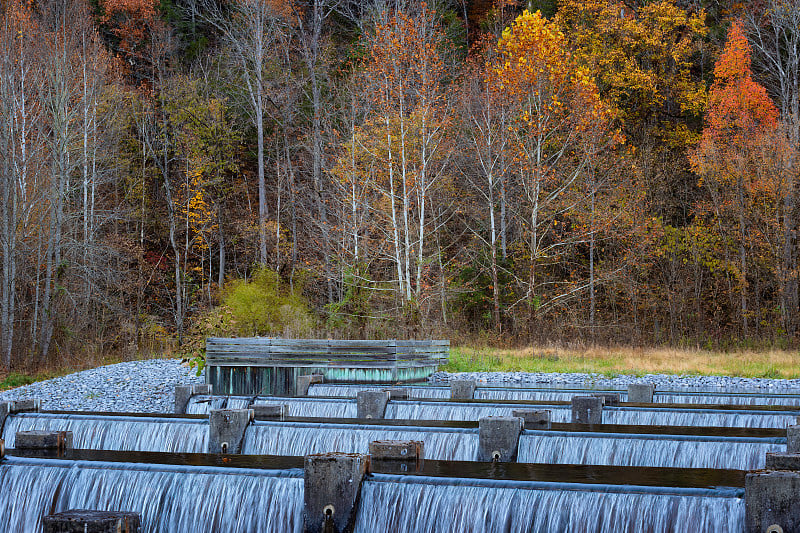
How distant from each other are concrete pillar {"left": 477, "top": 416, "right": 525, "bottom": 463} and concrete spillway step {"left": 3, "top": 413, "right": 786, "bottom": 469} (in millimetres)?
293

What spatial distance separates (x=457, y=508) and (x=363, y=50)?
34.0 m

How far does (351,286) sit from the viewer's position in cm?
3059

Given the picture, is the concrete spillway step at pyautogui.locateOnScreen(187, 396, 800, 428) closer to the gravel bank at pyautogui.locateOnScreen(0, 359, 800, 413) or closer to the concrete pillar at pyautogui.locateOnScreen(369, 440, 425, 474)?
the concrete pillar at pyautogui.locateOnScreen(369, 440, 425, 474)

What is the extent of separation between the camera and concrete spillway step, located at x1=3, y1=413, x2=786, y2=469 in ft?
34.5

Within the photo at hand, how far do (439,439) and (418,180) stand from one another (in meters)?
20.1

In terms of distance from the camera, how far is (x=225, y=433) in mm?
11609

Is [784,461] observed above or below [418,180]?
below

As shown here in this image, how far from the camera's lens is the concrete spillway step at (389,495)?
25.0 feet

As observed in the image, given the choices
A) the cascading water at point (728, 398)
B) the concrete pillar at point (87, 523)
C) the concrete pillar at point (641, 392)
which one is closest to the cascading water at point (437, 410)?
the concrete pillar at point (641, 392)

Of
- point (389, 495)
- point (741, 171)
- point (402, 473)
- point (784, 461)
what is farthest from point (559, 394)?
point (741, 171)

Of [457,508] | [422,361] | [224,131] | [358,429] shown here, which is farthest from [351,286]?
[457,508]

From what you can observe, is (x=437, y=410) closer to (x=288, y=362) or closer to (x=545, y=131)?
(x=288, y=362)

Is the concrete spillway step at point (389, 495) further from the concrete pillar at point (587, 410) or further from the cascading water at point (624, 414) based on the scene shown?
the cascading water at point (624, 414)

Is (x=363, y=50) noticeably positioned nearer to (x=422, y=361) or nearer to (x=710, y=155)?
(x=710, y=155)
